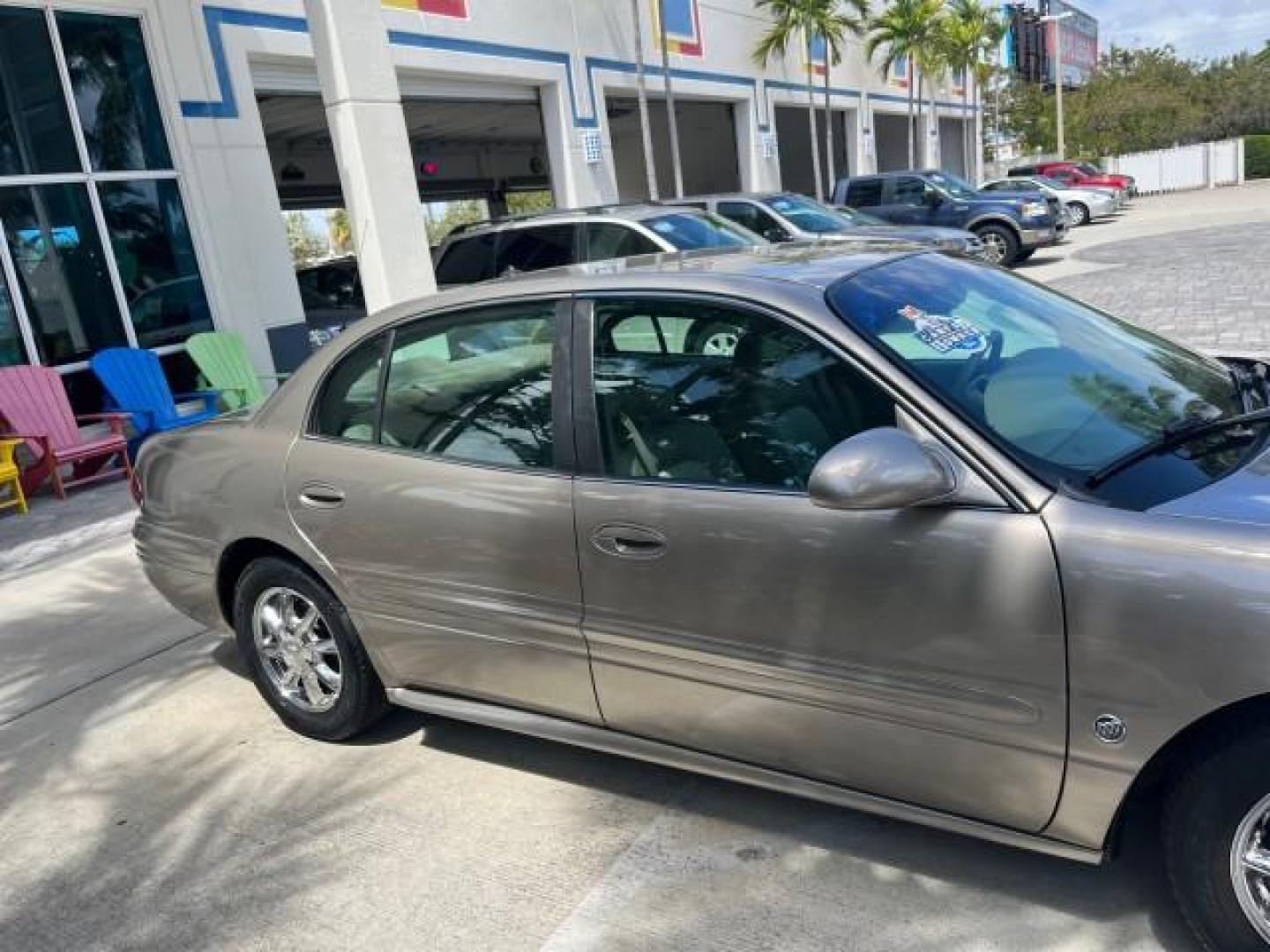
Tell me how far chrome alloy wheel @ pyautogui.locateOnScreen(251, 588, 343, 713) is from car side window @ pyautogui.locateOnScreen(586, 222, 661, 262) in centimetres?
624

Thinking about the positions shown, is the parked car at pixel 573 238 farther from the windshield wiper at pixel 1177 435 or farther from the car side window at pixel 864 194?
the car side window at pixel 864 194

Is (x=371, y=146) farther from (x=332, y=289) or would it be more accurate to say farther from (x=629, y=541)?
(x=629, y=541)

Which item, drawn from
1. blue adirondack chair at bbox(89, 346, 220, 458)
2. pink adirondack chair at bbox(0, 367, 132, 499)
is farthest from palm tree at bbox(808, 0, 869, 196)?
pink adirondack chair at bbox(0, 367, 132, 499)

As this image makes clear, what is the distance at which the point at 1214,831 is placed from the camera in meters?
2.11

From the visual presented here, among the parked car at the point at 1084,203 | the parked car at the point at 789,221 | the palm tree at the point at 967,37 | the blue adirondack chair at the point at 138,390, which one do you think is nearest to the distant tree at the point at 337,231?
the palm tree at the point at 967,37

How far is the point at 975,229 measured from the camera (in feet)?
58.4

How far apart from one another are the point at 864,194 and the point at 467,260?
10.9m

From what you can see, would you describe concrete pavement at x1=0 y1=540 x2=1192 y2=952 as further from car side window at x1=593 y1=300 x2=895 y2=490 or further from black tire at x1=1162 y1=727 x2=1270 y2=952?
car side window at x1=593 y1=300 x2=895 y2=490

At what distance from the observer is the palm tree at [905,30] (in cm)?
2708

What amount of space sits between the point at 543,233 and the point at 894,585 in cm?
803

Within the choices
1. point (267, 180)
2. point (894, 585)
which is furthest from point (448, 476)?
point (267, 180)

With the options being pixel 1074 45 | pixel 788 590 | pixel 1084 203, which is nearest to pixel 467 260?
pixel 788 590

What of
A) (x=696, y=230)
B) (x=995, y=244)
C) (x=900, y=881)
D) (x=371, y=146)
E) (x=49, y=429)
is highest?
(x=371, y=146)

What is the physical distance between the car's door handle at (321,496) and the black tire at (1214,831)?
2.46 metres
